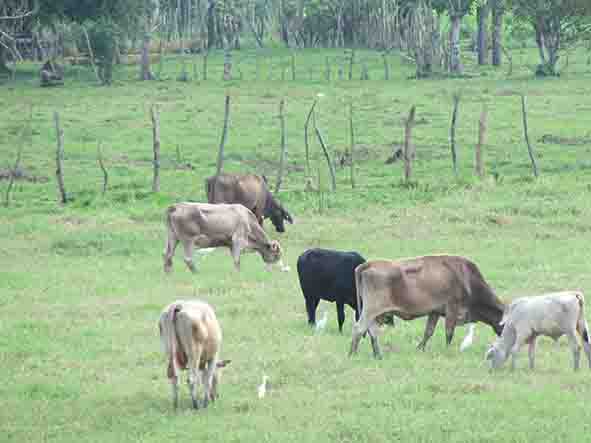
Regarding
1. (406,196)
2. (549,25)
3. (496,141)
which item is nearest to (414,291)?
(406,196)

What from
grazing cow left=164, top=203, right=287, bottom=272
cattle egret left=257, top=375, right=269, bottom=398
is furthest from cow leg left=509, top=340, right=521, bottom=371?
grazing cow left=164, top=203, right=287, bottom=272

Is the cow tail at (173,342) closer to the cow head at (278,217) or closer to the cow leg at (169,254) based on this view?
the cow leg at (169,254)

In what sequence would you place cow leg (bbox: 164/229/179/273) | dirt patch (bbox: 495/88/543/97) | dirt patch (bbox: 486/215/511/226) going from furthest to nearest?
dirt patch (bbox: 495/88/543/97) < dirt patch (bbox: 486/215/511/226) < cow leg (bbox: 164/229/179/273)

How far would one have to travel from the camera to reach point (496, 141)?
3017 centimetres

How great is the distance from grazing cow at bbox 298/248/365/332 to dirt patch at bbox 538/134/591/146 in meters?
18.3

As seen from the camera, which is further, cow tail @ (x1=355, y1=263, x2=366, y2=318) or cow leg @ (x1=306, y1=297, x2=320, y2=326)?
cow leg @ (x1=306, y1=297, x2=320, y2=326)

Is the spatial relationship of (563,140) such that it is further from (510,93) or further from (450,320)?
(450,320)

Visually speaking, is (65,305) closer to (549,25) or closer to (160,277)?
(160,277)

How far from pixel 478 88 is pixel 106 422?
33.3 meters

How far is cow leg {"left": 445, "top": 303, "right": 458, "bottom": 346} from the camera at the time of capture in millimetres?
11992

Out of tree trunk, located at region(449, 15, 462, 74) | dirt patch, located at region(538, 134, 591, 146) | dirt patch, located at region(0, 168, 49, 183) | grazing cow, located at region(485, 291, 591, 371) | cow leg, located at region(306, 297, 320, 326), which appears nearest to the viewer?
grazing cow, located at region(485, 291, 591, 371)

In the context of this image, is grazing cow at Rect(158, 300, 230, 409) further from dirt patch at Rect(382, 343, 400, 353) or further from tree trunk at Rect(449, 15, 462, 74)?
tree trunk at Rect(449, 15, 462, 74)

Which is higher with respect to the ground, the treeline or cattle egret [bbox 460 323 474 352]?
the treeline

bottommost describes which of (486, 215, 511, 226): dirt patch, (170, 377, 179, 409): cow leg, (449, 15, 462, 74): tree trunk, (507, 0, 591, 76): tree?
(486, 215, 511, 226): dirt patch
